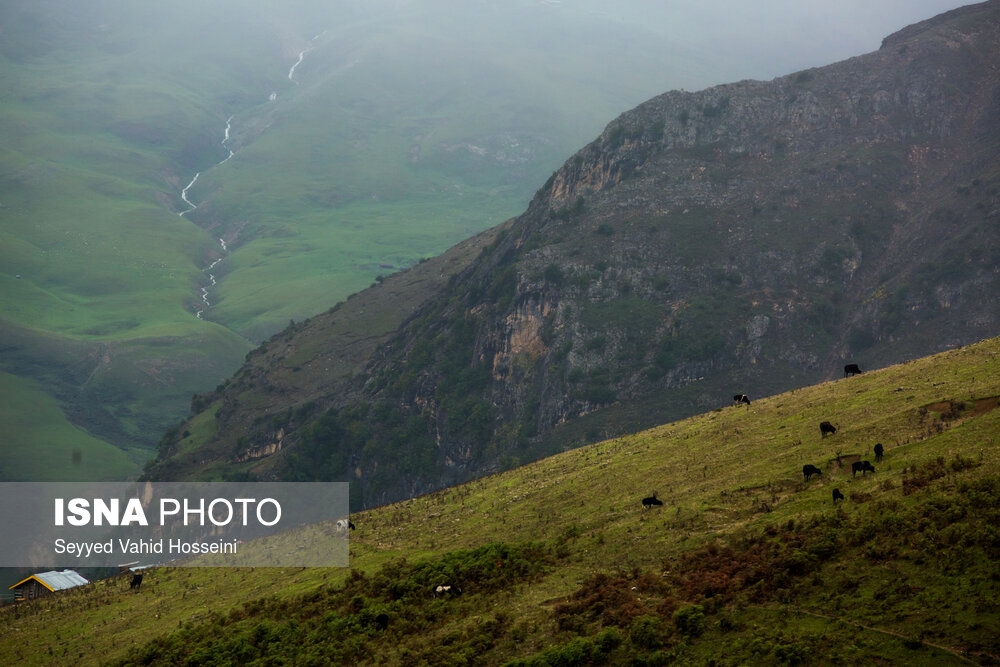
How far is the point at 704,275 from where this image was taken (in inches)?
4626

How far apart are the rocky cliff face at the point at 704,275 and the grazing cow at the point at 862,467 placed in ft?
224

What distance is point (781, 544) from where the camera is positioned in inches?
1097

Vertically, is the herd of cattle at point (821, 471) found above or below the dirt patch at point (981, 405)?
below

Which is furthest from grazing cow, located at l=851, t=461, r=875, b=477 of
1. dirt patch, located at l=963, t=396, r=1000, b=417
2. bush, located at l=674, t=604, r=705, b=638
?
bush, located at l=674, t=604, r=705, b=638

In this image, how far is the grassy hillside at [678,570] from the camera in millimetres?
24109

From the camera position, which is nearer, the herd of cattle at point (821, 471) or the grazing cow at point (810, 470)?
the herd of cattle at point (821, 471)

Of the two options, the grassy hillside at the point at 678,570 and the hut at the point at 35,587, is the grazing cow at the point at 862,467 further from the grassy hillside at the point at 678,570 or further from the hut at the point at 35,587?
the hut at the point at 35,587

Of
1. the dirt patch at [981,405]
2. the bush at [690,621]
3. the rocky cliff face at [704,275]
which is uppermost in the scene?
the rocky cliff face at [704,275]

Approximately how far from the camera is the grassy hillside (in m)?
24.1

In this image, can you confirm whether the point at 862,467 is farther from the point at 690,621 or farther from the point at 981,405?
the point at 690,621

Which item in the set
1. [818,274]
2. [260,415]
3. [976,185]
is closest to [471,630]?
[818,274]

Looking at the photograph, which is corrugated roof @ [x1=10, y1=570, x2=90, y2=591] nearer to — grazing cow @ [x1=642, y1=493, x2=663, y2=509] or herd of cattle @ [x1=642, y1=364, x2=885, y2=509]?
grazing cow @ [x1=642, y1=493, x2=663, y2=509]

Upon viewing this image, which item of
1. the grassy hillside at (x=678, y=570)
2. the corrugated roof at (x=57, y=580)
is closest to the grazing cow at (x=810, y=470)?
the grassy hillside at (x=678, y=570)

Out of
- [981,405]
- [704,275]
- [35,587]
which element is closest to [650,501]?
[981,405]
